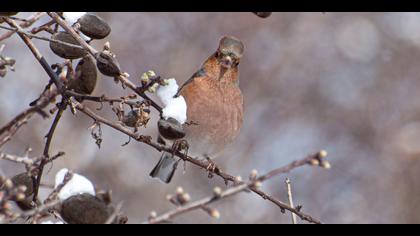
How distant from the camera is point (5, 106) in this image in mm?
7512

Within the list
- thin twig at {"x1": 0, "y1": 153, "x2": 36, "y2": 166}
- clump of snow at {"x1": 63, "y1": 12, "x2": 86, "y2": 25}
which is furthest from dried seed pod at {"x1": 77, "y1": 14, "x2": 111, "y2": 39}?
thin twig at {"x1": 0, "y1": 153, "x2": 36, "y2": 166}

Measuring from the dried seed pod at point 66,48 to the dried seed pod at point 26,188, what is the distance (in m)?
0.45

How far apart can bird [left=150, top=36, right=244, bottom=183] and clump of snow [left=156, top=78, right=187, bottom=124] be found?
1.24 m

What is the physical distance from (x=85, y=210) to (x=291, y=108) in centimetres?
786

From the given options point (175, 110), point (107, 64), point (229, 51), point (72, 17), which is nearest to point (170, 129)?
point (175, 110)

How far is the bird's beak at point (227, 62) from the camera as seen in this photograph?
360 cm

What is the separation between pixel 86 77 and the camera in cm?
254

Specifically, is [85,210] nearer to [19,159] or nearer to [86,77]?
[19,159]

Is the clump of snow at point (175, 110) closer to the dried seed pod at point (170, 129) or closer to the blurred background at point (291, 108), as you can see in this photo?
the dried seed pod at point (170, 129)

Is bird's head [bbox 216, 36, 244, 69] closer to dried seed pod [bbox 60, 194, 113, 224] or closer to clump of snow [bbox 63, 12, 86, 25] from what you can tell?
clump of snow [bbox 63, 12, 86, 25]

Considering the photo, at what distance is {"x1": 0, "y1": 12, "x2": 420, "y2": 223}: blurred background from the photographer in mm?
7793

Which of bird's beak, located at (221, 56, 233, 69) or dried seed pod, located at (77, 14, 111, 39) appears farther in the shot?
bird's beak, located at (221, 56, 233, 69)
